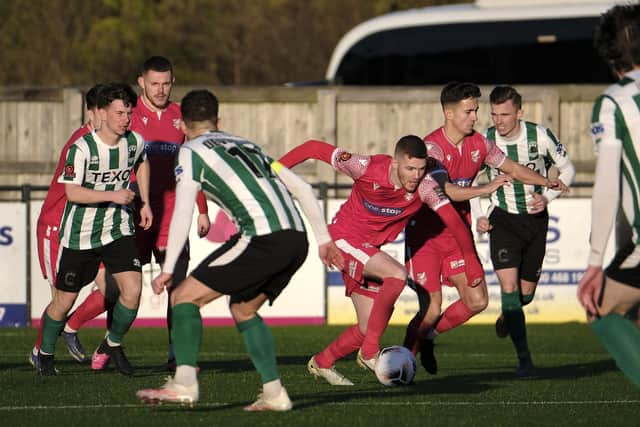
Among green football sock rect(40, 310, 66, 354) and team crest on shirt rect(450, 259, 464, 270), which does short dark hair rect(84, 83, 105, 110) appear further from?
team crest on shirt rect(450, 259, 464, 270)

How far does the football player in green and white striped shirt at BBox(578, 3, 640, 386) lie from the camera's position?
6766 mm

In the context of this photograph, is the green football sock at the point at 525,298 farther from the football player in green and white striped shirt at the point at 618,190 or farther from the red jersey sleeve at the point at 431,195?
the football player in green and white striped shirt at the point at 618,190

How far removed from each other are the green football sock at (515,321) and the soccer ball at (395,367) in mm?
1807

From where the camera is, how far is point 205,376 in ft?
34.8

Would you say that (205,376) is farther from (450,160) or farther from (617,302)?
(617,302)

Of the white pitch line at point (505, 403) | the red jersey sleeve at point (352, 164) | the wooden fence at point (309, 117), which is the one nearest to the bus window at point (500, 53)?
the wooden fence at point (309, 117)

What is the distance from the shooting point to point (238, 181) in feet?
26.3

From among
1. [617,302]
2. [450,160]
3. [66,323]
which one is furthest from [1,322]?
[617,302]

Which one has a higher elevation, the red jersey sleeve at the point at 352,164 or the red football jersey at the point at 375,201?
the red jersey sleeve at the point at 352,164

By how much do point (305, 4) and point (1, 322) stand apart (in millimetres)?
22625

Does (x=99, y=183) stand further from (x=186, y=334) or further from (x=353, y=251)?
(x=186, y=334)

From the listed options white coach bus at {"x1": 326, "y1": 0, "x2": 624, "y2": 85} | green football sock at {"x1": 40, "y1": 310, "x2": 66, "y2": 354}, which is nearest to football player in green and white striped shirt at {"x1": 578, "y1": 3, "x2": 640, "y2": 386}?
green football sock at {"x1": 40, "y1": 310, "x2": 66, "y2": 354}

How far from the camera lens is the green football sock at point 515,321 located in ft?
37.0

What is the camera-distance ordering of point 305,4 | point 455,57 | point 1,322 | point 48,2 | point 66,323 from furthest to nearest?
point 305,4
point 48,2
point 455,57
point 1,322
point 66,323
